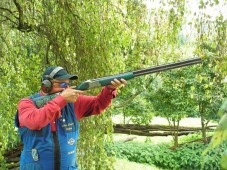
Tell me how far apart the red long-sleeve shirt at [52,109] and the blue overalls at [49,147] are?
2.2 inches

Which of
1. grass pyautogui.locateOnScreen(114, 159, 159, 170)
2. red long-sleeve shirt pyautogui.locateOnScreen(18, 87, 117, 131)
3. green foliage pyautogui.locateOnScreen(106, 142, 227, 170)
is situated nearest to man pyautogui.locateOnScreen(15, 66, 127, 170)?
red long-sleeve shirt pyautogui.locateOnScreen(18, 87, 117, 131)

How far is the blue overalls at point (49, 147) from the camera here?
2.26 metres

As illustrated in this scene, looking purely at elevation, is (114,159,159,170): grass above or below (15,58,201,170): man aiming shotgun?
below

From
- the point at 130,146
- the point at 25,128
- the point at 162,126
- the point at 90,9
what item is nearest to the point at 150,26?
the point at 90,9

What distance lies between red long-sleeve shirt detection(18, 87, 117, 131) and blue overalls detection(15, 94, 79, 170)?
56mm

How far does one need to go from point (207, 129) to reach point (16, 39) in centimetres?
765

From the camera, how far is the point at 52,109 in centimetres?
206

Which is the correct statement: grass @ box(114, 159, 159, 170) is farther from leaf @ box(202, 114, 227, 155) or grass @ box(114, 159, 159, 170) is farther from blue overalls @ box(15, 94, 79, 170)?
leaf @ box(202, 114, 227, 155)

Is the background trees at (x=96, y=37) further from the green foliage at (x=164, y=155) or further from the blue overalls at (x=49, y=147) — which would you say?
Result: the green foliage at (x=164, y=155)

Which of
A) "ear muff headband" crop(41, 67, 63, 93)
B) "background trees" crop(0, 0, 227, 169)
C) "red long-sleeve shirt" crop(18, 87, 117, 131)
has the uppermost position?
"background trees" crop(0, 0, 227, 169)

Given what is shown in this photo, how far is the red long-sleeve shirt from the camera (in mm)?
2072

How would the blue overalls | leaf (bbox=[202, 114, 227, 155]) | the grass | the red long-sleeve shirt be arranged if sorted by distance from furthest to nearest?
the grass < the blue overalls < the red long-sleeve shirt < leaf (bbox=[202, 114, 227, 155])

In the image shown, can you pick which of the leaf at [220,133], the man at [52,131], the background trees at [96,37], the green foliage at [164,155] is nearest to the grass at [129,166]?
the green foliage at [164,155]

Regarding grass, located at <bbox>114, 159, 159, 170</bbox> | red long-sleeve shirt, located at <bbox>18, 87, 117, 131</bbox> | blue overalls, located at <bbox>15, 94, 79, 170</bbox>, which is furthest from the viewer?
grass, located at <bbox>114, 159, 159, 170</bbox>
